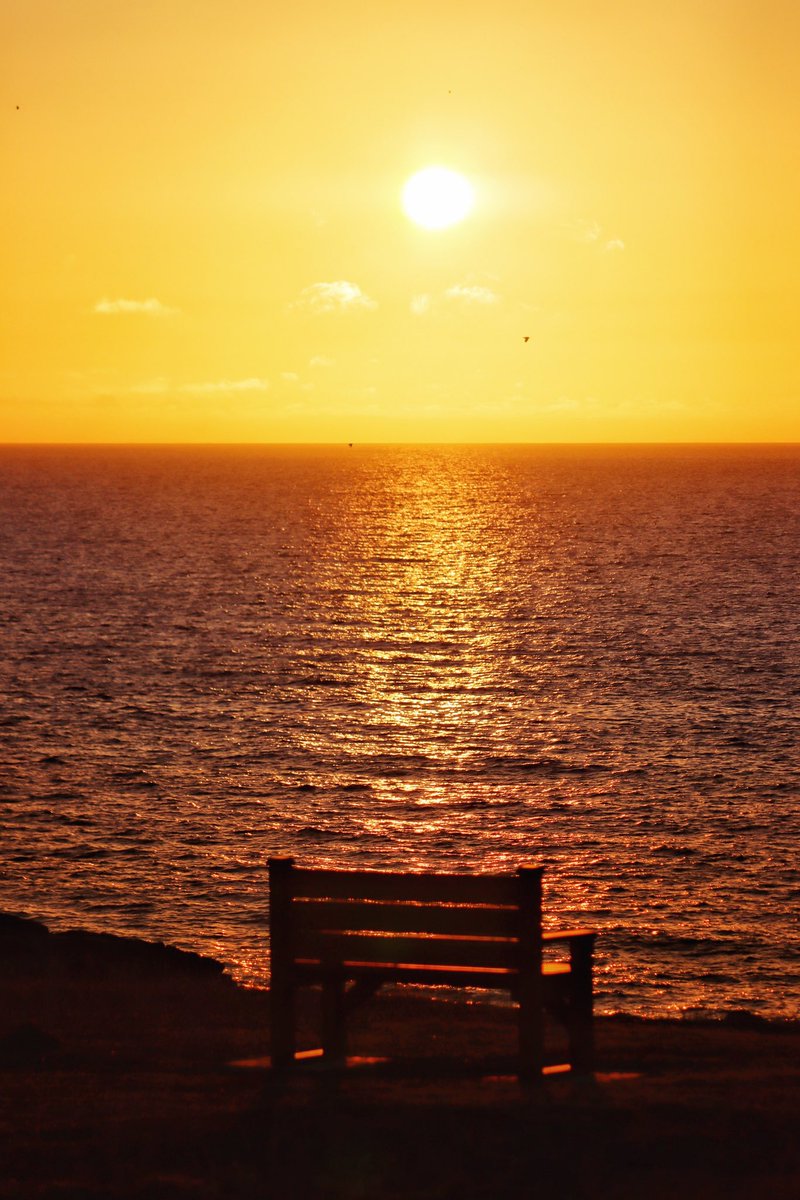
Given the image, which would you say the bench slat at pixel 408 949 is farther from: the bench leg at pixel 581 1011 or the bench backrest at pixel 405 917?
the bench leg at pixel 581 1011

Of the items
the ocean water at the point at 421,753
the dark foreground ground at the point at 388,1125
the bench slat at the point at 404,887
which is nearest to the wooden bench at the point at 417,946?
the bench slat at the point at 404,887

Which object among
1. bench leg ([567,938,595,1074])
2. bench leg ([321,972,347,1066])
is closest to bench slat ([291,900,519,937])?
bench leg ([321,972,347,1066])

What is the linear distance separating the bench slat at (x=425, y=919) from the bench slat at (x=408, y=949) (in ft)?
0.27

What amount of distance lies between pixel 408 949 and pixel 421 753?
1390 inches

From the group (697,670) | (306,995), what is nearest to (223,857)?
(306,995)

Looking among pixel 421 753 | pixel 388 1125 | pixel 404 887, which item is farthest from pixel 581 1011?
pixel 421 753

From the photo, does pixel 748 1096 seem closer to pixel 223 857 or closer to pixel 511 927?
pixel 511 927

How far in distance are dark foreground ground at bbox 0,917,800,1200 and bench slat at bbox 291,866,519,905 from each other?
1511mm

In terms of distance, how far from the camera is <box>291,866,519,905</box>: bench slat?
10906 mm

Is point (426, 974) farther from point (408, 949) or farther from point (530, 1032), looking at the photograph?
point (530, 1032)

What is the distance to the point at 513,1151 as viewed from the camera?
30.4 feet

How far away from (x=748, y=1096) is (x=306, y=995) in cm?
1007

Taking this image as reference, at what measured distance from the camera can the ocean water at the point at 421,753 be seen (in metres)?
29.2

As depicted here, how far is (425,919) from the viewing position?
11133 mm
